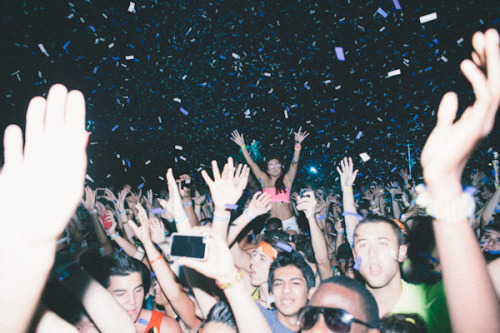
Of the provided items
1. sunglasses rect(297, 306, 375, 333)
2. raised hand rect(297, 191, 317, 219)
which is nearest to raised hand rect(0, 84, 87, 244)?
sunglasses rect(297, 306, 375, 333)

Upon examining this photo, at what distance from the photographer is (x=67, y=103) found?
948 millimetres

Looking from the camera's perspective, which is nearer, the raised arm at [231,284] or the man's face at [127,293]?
the raised arm at [231,284]

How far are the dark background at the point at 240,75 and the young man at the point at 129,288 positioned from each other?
6607 millimetres

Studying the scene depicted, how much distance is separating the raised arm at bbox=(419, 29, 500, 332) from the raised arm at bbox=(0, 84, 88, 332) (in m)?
1.20

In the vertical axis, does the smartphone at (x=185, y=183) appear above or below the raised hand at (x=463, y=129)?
above

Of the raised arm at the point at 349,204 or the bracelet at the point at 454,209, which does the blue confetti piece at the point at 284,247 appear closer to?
the raised arm at the point at 349,204

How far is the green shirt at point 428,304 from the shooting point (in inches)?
71.4

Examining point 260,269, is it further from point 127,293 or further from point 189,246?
point 189,246

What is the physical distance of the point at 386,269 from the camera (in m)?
2.23

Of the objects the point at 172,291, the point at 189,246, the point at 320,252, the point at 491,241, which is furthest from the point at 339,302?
the point at 491,241

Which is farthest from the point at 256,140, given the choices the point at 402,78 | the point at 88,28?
the point at 88,28

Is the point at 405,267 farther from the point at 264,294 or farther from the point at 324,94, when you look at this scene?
the point at 324,94

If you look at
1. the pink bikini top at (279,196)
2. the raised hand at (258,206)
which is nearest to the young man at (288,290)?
the raised hand at (258,206)

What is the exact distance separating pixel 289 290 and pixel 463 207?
184 cm
